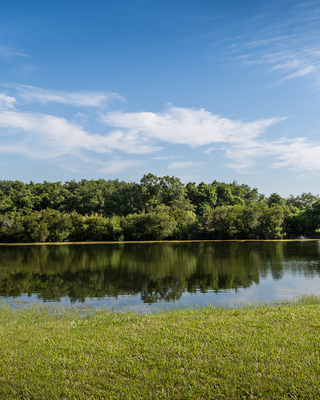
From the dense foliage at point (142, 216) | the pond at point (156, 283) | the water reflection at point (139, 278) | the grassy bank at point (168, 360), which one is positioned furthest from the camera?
the dense foliage at point (142, 216)

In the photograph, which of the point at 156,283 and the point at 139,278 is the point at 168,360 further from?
the point at 139,278

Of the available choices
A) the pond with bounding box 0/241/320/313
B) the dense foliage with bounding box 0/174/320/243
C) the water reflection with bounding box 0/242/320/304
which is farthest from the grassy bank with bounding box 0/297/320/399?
the dense foliage with bounding box 0/174/320/243

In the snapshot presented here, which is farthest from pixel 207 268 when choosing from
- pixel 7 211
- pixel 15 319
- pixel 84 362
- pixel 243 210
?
pixel 7 211

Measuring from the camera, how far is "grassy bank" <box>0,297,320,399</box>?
4887 mm

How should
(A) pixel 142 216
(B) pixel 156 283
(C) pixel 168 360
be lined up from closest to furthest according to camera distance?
(C) pixel 168 360, (B) pixel 156 283, (A) pixel 142 216

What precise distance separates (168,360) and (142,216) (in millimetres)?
66760

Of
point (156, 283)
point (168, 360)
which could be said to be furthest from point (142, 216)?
point (168, 360)

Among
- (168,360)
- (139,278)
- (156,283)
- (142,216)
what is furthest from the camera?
(142,216)

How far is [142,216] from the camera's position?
72.5 metres

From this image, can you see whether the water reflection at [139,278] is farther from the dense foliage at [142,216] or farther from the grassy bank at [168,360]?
the dense foliage at [142,216]

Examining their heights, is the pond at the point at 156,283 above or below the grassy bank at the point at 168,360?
below

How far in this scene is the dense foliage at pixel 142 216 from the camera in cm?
6831

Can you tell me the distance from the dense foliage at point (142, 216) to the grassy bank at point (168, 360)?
62.0 metres

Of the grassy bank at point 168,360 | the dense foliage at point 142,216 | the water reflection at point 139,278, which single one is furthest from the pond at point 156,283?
the dense foliage at point 142,216
